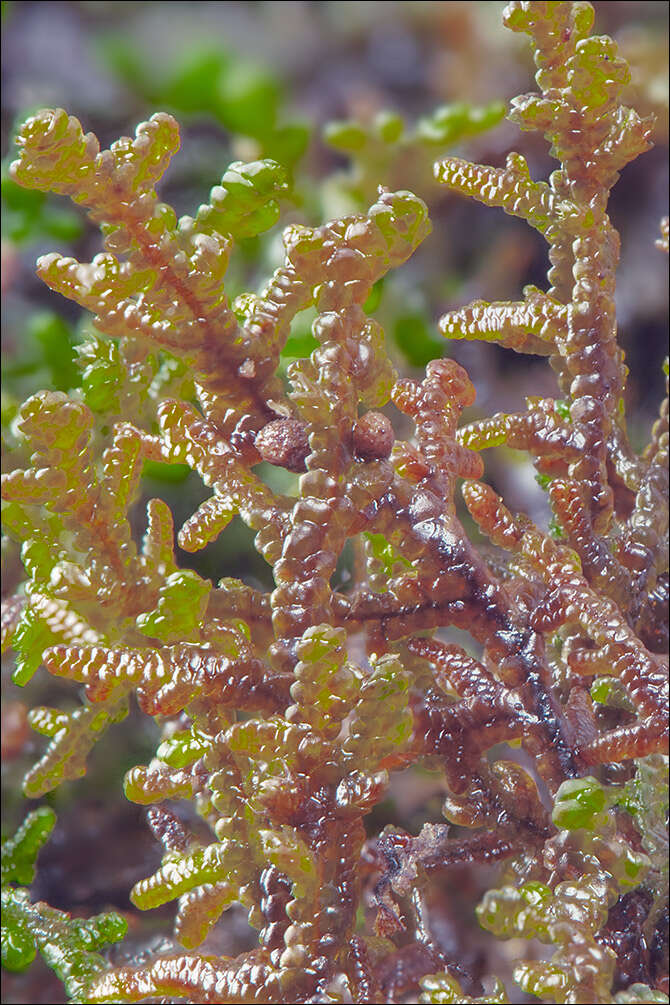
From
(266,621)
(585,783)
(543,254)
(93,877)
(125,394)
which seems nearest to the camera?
(585,783)

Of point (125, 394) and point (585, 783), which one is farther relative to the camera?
point (125, 394)

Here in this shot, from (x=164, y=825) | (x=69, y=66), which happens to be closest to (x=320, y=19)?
(x=69, y=66)

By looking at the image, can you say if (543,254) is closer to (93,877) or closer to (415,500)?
(415,500)

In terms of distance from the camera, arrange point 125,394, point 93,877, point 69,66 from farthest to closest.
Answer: point 69,66
point 93,877
point 125,394

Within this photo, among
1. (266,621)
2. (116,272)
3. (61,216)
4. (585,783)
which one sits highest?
(61,216)

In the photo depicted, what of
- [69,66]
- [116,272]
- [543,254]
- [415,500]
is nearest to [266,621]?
[415,500]

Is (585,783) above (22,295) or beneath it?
beneath

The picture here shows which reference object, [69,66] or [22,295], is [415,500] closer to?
[22,295]
